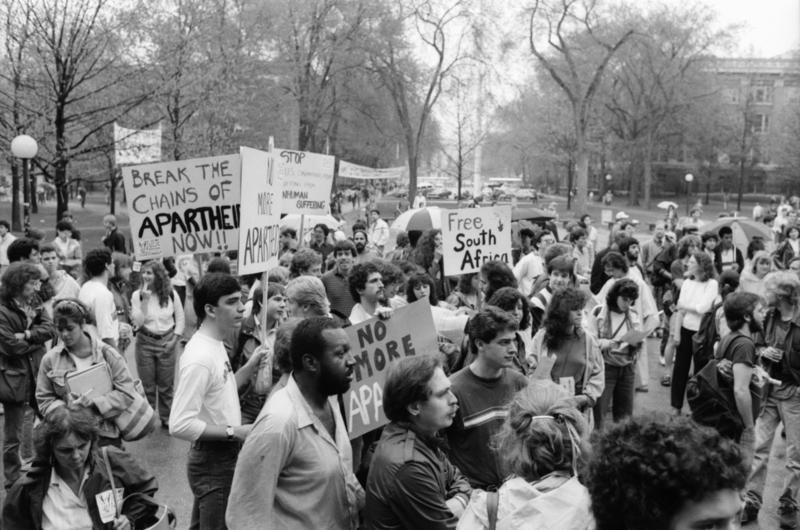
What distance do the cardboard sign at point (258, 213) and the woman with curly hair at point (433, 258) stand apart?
4379 millimetres

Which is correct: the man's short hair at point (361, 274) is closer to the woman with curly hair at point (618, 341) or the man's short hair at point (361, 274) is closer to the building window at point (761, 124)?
the woman with curly hair at point (618, 341)

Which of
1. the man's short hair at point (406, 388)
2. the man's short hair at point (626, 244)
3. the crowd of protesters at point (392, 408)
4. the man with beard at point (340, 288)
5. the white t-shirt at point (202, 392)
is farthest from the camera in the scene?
the man's short hair at point (626, 244)

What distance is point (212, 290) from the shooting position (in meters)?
4.54

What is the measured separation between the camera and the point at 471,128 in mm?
48375

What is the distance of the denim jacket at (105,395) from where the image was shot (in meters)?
4.79

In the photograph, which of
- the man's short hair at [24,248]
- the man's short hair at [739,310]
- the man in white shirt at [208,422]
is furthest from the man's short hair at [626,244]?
the man in white shirt at [208,422]

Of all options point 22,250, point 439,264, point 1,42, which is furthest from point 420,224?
point 1,42

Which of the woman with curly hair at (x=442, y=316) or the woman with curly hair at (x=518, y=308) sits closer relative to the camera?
the woman with curly hair at (x=518, y=308)

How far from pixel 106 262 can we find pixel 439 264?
414 cm

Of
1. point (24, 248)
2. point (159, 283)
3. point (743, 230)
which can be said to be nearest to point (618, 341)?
point (159, 283)

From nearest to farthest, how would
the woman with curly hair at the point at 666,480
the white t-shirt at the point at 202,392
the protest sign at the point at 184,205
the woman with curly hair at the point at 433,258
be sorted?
1. the woman with curly hair at the point at 666,480
2. the white t-shirt at the point at 202,392
3. the protest sign at the point at 184,205
4. the woman with curly hair at the point at 433,258

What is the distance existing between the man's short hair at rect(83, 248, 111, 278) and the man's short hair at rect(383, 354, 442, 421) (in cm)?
495

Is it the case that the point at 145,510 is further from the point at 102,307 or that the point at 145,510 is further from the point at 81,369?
the point at 102,307

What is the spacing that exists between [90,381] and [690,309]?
697 cm
